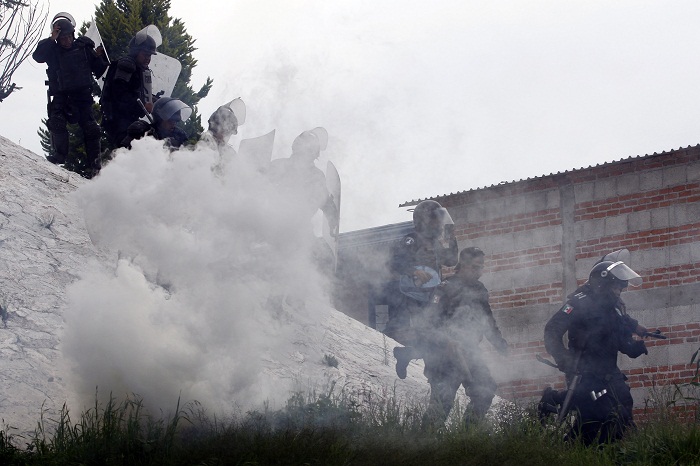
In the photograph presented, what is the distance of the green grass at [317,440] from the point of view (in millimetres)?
6266

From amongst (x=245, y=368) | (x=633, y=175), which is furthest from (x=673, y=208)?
(x=245, y=368)

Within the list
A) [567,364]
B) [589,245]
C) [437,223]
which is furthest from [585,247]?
[567,364]

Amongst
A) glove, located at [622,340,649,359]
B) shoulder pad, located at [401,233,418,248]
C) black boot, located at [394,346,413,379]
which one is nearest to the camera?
glove, located at [622,340,649,359]

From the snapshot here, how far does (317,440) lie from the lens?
6551 millimetres

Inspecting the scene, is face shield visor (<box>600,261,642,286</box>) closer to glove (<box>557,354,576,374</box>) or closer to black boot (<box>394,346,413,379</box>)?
glove (<box>557,354,576,374</box>)

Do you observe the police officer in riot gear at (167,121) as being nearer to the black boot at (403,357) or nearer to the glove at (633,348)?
the black boot at (403,357)

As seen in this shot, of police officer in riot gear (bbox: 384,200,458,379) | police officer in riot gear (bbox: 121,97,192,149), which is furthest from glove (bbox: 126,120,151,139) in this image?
police officer in riot gear (bbox: 384,200,458,379)

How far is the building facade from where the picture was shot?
1366 centimetres

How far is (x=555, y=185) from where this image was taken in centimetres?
1493

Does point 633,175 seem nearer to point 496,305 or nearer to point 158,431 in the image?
point 496,305

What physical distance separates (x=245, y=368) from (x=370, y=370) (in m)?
3.21

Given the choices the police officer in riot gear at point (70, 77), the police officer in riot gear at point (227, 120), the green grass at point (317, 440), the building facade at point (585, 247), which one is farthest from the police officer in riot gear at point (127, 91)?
the green grass at point (317, 440)

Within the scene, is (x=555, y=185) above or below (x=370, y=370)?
above

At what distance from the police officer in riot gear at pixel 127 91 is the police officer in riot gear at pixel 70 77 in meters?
0.30
